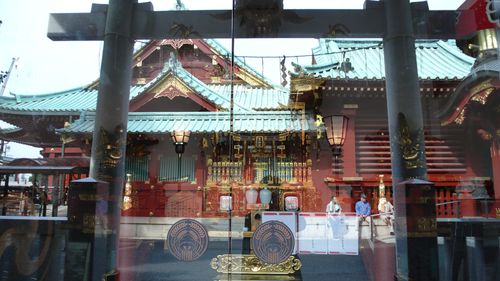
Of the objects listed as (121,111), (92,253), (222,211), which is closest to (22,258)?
(92,253)

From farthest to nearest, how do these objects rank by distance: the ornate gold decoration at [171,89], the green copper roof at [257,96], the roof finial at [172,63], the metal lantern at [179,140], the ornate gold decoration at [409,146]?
the green copper roof at [257,96], the roof finial at [172,63], the ornate gold decoration at [171,89], the metal lantern at [179,140], the ornate gold decoration at [409,146]

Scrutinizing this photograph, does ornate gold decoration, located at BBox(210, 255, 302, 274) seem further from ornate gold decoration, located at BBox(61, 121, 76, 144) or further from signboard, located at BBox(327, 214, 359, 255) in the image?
ornate gold decoration, located at BBox(61, 121, 76, 144)

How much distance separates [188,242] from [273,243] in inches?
40.1

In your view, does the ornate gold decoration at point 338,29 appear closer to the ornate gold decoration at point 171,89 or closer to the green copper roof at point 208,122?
the green copper roof at point 208,122

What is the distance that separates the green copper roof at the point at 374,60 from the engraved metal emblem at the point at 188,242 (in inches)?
113

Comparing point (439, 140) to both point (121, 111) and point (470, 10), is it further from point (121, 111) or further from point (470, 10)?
point (121, 111)

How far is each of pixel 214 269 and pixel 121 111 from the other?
2.19 metres

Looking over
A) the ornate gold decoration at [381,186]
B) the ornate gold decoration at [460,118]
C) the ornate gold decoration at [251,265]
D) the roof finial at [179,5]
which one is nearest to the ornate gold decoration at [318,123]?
the ornate gold decoration at [381,186]

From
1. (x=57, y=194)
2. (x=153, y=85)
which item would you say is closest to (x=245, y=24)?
(x=153, y=85)

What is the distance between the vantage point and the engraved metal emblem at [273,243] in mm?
4477

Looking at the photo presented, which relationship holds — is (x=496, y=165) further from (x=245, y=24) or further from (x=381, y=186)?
(x=245, y=24)

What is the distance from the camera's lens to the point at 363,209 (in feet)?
15.9

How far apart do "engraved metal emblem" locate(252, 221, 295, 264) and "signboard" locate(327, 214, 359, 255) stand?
2.55 ft

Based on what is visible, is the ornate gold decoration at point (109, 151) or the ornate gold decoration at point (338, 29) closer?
the ornate gold decoration at point (109, 151)
